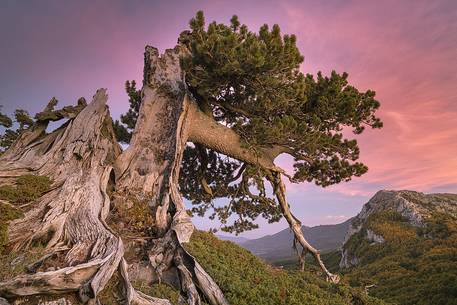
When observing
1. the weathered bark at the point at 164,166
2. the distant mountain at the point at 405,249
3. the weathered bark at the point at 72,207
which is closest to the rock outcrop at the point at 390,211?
the distant mountain at the point at 405,249

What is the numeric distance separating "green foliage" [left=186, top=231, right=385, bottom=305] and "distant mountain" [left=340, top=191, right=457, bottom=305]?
5110mm

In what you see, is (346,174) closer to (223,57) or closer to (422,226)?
(223,57)

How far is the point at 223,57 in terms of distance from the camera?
13.7m

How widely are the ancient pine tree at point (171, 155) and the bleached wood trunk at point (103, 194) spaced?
5 centimetres

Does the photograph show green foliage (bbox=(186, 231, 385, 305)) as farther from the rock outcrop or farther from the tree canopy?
the rock outcrop

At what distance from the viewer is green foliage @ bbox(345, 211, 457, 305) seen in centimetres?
2000

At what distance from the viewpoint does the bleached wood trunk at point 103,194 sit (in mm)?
8180

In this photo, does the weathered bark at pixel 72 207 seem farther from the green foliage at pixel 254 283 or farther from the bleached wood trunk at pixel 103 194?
the green foliage at pixel 254 283

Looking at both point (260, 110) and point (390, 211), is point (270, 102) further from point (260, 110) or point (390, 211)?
point (390, 211)

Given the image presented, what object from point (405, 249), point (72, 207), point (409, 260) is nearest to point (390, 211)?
point (405, 249)

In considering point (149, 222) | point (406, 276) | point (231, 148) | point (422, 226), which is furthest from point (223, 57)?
point (422, 226)

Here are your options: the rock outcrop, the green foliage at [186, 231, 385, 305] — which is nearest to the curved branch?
the green foliage at [186, 231, 385, 305]

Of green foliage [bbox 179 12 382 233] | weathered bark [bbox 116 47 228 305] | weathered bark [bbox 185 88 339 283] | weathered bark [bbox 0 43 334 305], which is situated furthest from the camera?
weathered bark [bbox 185 88 339 283]

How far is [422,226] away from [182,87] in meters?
32.1
